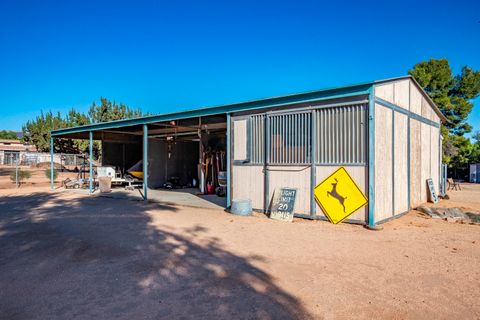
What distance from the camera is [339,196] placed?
24.5 feet

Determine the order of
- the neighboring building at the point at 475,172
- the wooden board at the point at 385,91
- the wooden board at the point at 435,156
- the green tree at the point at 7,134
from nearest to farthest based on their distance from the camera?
the wooden board at the point at 385,91
the wooden board at the point at 435,156
the neighboring building at the point at 475,172
the green tree at the point at 7,134

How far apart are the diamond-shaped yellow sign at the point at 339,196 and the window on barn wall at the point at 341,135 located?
0.36m

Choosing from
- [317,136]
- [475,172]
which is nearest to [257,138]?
[317,136]

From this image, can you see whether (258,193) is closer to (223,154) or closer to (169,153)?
(223,154)

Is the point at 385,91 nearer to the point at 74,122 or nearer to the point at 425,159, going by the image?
the point at 425,159

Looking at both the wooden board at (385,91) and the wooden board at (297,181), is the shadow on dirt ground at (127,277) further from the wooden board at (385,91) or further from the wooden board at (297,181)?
the wooden board at (385,91)

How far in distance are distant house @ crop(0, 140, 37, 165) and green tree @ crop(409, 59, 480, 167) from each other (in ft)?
147

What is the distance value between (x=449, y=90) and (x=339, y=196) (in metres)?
19.9

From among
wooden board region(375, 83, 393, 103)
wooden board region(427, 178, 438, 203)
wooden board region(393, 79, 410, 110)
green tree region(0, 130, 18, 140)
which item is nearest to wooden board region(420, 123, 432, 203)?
wooden board region(427, 178, 438, 203)

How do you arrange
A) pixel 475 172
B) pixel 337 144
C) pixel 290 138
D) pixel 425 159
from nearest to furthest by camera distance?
pixel 337 144 → pixel 290 138 → pixel 425 159 → pixel 475 172

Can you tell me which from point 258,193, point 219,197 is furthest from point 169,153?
point 258,193

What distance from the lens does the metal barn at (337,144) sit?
285 inches

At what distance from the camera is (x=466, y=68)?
22.2 m

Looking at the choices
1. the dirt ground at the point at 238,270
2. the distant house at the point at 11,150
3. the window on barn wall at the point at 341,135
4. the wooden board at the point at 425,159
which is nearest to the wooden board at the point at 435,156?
the wooden board at the point at 425,159
